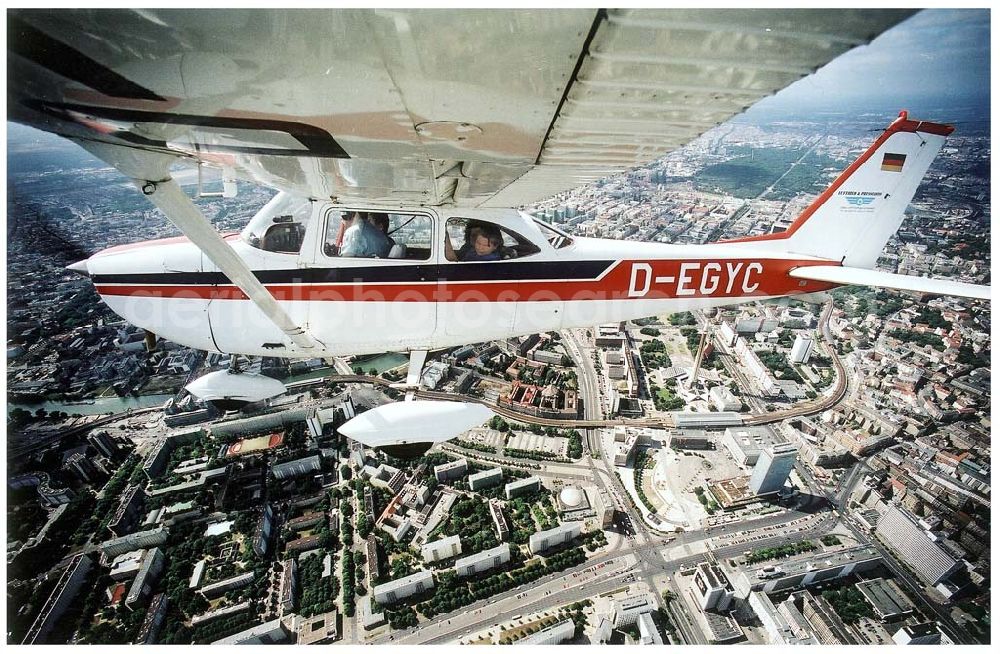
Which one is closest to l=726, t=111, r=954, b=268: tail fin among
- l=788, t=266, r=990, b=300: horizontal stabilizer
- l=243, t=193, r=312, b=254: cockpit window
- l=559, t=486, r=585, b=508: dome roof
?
l=788, t=266, r=990, b=300: horizontal stabilizer

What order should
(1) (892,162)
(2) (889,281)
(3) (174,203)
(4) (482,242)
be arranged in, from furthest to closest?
1. (1) (892,162)
2. (2) (889,281)
3. (4) (482,242)
4. (3) (174,203)

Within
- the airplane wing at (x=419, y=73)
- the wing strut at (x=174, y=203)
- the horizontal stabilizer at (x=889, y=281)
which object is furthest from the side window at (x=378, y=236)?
the horizontal stabilizer at (x=889, y=281)

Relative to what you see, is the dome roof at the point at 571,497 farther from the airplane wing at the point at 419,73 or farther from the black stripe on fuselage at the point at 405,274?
the airplane wing at the point at 419,73

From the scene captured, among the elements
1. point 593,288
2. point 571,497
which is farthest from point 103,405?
point 593,288

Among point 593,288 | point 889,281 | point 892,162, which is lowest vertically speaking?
point 593,288

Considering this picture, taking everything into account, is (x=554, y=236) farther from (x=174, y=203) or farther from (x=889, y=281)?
(x=889, y=281)

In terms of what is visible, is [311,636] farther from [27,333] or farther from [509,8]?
[27,333]
